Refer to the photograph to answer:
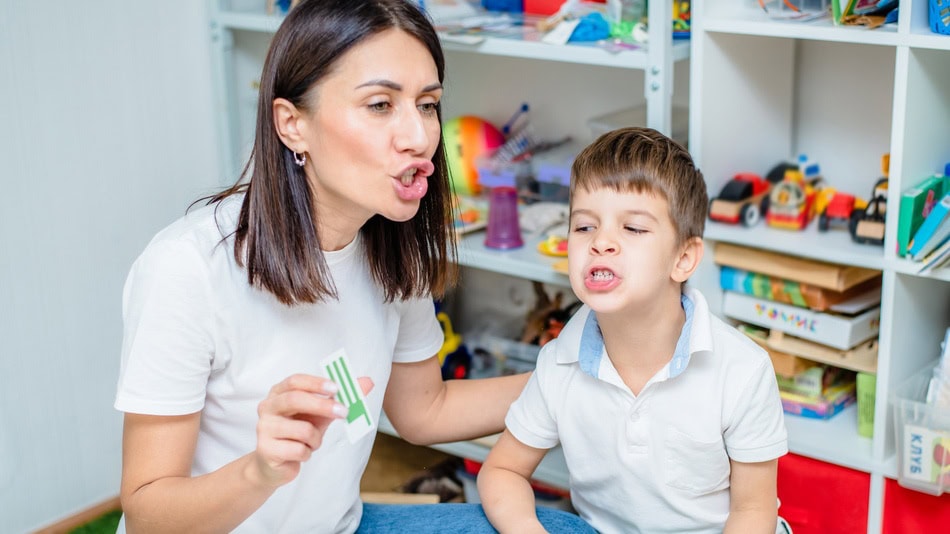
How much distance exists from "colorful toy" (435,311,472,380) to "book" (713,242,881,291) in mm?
599

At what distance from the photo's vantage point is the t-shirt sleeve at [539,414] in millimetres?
1463

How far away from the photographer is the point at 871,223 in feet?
5.36

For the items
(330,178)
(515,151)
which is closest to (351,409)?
(330,178)

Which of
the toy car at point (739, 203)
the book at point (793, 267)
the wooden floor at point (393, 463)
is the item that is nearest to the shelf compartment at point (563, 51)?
the toy car at point (739, 203)

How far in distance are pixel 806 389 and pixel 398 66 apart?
957mm

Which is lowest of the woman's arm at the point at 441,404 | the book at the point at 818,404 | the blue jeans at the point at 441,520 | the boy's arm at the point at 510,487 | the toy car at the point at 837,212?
the blue jeans at the point at 441,520

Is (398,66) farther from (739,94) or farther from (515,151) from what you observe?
(515,151)

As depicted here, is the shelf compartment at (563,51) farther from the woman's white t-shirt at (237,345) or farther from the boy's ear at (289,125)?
the boy's ear at (289,125)

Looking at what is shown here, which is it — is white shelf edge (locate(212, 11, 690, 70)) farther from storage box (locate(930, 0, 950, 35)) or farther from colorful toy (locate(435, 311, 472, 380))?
colorful toy (locate(435, 311, 472, 380))

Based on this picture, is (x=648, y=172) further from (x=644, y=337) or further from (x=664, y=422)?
(x=664, y=422)

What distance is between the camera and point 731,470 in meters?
1.38

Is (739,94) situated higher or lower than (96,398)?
higher

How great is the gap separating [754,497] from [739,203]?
21.4 inches

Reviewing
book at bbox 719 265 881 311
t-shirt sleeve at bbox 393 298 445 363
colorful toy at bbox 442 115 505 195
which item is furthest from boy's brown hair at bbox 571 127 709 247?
colorful toy at bbox 442 115 505 195
